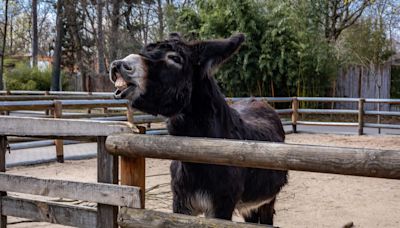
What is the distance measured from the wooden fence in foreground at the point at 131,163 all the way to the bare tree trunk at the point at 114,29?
23.8 metres

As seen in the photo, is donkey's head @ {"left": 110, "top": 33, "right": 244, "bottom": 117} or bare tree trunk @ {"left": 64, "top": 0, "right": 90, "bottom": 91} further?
bare tree trunk @ {"left": 64, "top": 0, "right": 90, "bottom": 91}

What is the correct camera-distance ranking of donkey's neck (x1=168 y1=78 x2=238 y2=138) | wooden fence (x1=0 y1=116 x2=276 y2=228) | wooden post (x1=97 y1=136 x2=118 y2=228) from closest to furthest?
wooden fence (x1=0 y1=116 x2=276 y2=228) → wooden post (x1=97 y1=136 x2=118 y2=228) → donkey's neck (x1=168 y1=78 x2=238 y2=138)

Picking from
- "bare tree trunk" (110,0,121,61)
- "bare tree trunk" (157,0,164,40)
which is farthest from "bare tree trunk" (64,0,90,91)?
"bare tree trunk" (157,0,164,40)

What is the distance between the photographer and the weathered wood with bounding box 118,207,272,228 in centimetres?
210

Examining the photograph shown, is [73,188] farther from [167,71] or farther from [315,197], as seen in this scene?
[315,197]

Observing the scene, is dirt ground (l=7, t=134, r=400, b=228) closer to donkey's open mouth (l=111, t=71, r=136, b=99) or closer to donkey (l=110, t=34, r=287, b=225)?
donkey (l=110, t=34, r=287, b=225)

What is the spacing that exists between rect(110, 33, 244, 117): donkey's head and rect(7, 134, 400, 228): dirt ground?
247 centimetres

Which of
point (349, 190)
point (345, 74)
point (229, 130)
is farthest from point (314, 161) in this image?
point (345, 74)

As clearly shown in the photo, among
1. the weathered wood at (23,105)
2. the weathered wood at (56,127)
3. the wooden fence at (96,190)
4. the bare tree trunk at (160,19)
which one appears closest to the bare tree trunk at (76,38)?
the bare tree trunk at (160,19)

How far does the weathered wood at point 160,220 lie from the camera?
2.10 meters

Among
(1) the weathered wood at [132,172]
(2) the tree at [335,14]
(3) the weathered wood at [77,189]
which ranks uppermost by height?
(2) the tree at [335,14]

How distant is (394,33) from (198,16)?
8288mm

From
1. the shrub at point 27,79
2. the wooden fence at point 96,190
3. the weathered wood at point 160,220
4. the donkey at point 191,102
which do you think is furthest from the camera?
the shrub at point 27,79

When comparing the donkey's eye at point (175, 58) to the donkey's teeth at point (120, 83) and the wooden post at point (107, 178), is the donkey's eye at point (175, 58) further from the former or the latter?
the wooden post at point (107, 178)
